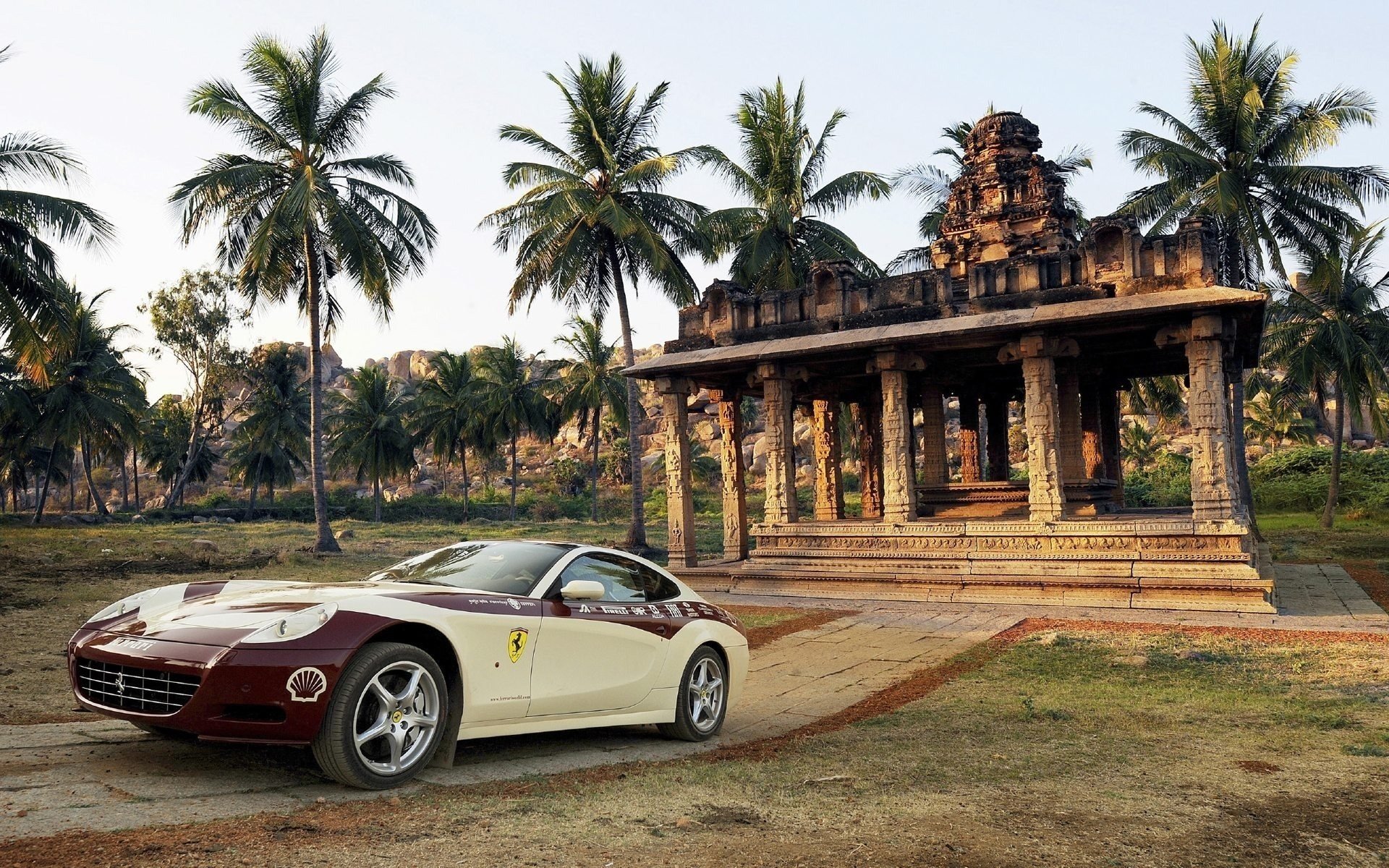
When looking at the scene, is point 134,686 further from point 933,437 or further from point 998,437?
point 998,437

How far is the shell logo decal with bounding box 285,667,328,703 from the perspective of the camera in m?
4.16

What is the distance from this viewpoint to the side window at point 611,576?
5834 mm

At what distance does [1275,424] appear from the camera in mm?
52406

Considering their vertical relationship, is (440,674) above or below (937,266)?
below

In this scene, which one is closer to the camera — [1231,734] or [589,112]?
[1231,734]

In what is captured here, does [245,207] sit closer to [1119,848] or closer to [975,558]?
[975,558]

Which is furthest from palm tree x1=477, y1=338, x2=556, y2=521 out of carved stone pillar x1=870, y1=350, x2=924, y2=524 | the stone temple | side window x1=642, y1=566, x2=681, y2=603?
side window x1=642, y1=566, x2=681, y2=603

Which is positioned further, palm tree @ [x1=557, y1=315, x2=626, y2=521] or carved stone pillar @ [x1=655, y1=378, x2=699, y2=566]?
palm tree @ [x1=557, y1=315, x2=626, y2=521]

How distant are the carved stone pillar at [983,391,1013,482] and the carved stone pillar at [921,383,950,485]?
271 centimetres

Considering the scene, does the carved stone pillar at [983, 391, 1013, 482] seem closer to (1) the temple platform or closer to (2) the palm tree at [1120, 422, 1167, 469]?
(1) the temple platform

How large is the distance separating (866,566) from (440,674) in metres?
12.6

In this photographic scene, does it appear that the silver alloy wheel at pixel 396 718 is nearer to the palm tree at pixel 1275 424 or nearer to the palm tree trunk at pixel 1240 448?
the palm tree trunk at pixel 1240 448

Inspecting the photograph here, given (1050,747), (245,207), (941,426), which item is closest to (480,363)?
(245,207)

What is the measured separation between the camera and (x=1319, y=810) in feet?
15.1
